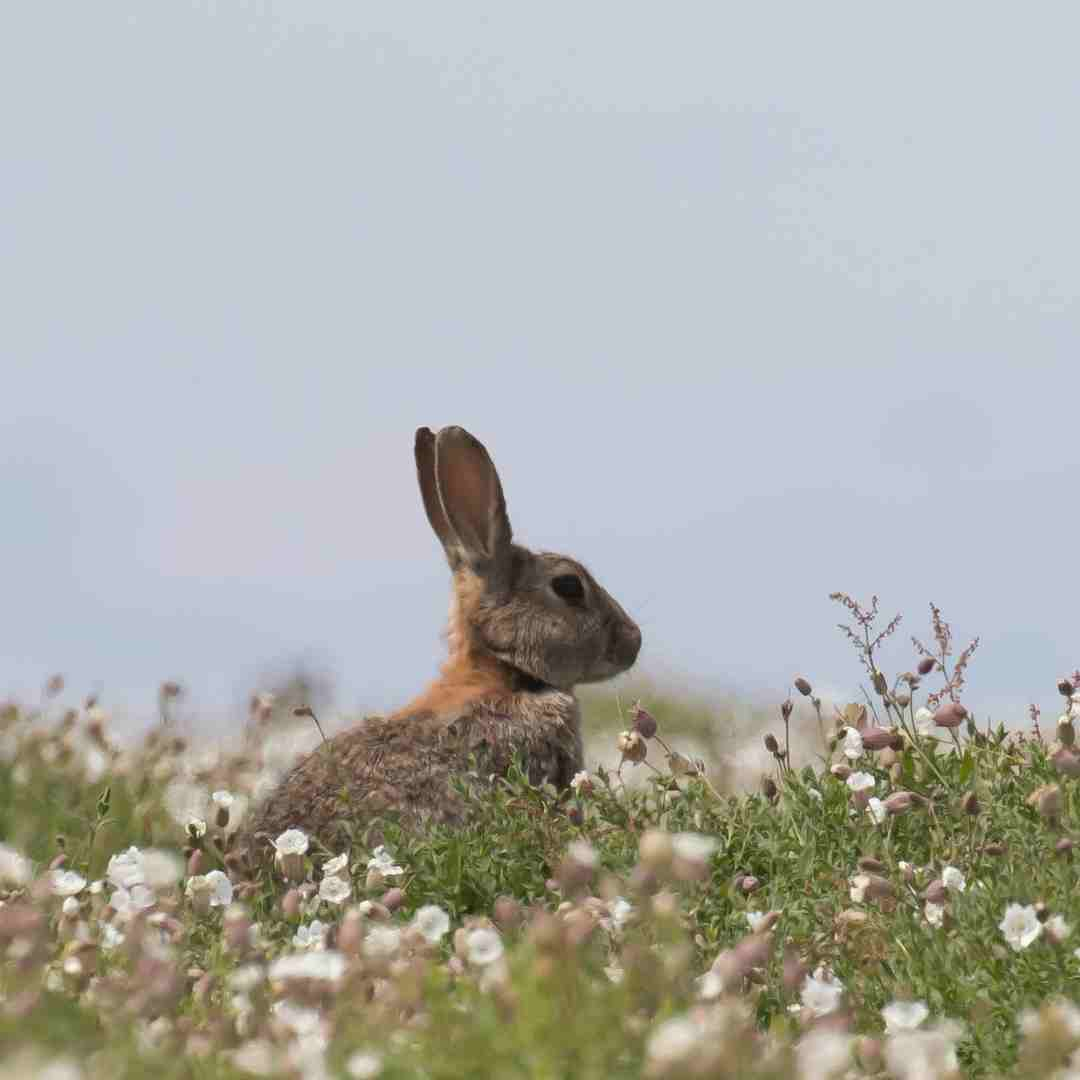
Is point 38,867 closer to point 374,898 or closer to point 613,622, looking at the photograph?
point 374,898

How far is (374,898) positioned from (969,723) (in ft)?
9.88

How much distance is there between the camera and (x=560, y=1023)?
4.17 metres

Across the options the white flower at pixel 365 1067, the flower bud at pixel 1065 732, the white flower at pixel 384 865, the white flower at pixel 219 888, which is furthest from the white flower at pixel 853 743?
the white flower at pixel 365 1067

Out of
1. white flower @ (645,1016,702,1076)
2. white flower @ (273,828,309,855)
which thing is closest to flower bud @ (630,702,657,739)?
white flower @ (273,828,309,855)

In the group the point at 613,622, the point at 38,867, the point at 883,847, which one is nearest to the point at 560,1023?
the point at 883,847

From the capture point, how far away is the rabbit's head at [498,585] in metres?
10.6

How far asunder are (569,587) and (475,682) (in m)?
1.03

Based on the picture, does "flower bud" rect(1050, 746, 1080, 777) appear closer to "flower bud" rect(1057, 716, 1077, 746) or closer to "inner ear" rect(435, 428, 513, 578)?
"flower bud" rect(1057, 716, 1077, 746)

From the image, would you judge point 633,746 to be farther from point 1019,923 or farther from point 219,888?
point 1019,923

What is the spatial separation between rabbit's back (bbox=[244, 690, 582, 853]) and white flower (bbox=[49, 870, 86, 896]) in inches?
61.1

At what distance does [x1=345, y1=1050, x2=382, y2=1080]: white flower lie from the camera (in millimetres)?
3992

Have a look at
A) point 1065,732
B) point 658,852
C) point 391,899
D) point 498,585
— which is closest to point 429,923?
point 391,899

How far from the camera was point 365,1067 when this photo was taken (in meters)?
3.99

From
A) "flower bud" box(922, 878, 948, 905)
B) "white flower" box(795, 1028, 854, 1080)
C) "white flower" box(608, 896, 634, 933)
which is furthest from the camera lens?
"flower bud" box(922, 878, 948, 905)
